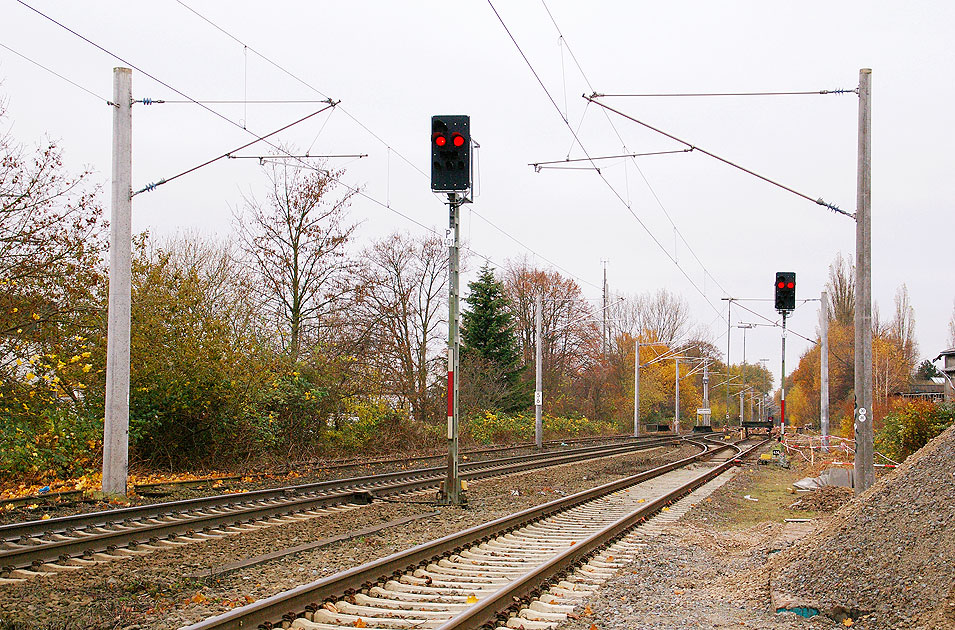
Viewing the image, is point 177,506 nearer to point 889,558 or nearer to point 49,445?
point 49,445

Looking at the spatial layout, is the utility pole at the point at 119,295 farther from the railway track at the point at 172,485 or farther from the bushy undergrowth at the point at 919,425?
the bushy undergrowth at the point at 919,425

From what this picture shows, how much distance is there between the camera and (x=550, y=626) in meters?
7.03

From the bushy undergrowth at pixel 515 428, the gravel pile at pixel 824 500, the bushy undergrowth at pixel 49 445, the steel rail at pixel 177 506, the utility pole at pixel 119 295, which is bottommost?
the bushy undergrowth at pixel 515 428

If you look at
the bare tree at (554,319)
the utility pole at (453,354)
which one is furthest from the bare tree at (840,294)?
the utility pole at (453,354)

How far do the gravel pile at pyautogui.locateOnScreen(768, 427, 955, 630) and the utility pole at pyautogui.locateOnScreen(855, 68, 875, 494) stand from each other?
697 centimetres

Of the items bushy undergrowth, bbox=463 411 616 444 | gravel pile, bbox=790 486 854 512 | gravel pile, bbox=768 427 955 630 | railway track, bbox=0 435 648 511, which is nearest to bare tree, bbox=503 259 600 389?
bushy undergrowth, bbox=463 411 616 444

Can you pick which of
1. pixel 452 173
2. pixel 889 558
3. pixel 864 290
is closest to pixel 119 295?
pixel 452 173

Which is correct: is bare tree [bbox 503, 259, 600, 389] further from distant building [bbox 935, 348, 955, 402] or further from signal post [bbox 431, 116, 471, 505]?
signal post [bbox 431, 116, 471, 505]

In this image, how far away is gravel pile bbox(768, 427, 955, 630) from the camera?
672cm

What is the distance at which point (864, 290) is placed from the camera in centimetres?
1619

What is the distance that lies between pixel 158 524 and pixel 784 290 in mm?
19058

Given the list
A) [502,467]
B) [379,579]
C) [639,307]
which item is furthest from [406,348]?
[639,307]

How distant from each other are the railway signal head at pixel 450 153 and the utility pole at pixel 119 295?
19.8 feet

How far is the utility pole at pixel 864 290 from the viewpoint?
52.5ft
